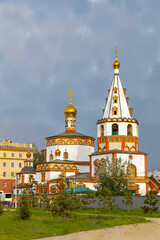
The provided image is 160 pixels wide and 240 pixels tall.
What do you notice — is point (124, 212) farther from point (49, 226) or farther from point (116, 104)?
point (116, 104)

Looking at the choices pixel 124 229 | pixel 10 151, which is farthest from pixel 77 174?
pixel 124 229

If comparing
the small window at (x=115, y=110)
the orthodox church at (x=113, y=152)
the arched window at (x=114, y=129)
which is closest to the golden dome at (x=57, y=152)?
the orthodox church at (x=113, y=152)

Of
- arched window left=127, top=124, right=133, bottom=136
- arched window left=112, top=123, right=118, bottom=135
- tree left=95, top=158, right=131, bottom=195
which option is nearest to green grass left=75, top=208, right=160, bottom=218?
tree left=95, top=158, right=131, bottom=195

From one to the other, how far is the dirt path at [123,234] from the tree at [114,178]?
14791 mm

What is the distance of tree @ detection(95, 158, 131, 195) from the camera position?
1465 inches

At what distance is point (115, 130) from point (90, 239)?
29.8m

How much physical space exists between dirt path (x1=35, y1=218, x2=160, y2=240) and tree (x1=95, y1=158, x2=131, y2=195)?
14.8 meters

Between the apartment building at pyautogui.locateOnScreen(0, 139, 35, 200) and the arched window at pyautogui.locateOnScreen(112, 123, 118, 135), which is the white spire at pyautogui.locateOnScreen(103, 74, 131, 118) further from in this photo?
the apartment building at pyautogui.locateOnScreen(0, 139, 35, 200)

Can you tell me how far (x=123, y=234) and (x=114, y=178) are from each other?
65.0 ft

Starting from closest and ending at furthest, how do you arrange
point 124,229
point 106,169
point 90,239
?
point 90,239 < point 124,229 < point 106,169

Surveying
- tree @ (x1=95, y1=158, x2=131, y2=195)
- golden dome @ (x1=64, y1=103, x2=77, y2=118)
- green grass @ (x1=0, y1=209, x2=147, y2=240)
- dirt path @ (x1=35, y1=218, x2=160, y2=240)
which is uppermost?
golden dome @ (x1=64, y1=103, x2=77, y2=118)

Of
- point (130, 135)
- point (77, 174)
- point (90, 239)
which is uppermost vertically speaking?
point (130, 135)

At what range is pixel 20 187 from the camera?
56344mm

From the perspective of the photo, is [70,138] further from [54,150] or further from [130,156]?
[130,156]
